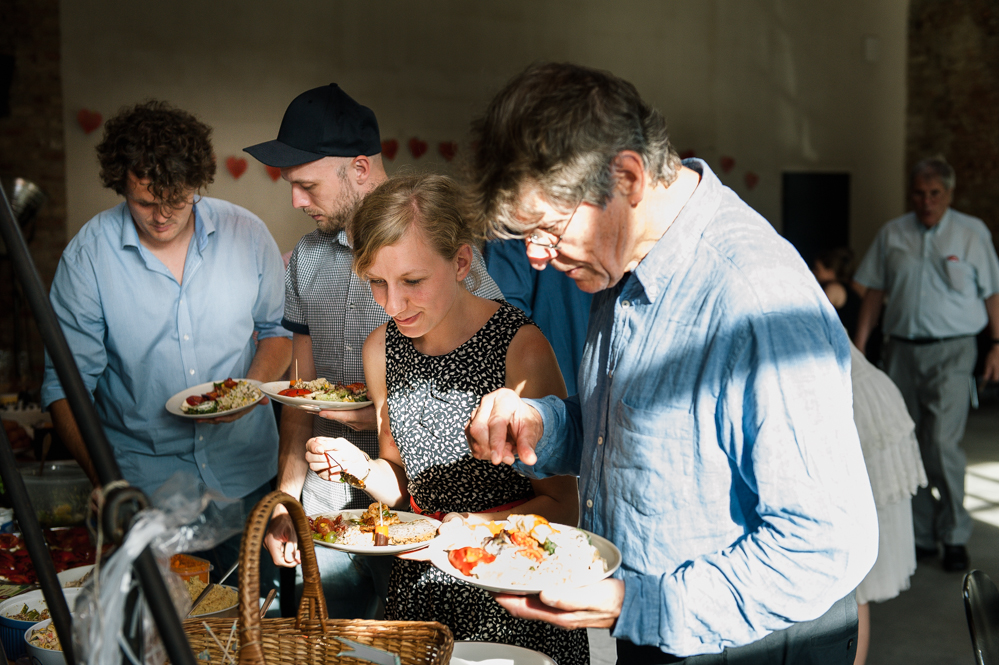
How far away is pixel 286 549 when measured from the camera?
1636mm

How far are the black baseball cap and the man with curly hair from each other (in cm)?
23

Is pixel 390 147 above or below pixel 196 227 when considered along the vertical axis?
above

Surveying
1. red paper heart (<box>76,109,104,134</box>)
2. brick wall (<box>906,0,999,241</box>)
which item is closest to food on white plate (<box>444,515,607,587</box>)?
red paper heart (<box>76,109,104,134</box>)

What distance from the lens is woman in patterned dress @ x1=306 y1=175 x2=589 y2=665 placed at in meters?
1.60

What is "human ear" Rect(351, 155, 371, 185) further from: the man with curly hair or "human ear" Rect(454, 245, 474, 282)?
"human ear" Rect(454, 245, 474, 282)

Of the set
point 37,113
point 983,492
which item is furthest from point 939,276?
point 37,113

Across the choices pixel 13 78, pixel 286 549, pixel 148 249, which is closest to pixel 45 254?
pixel 13 78

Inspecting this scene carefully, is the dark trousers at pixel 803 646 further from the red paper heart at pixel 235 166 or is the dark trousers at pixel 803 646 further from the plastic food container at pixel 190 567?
the red paper heart at pixel 235 166

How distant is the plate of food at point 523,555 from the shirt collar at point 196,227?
4.48ft

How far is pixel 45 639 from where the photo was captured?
134 cm

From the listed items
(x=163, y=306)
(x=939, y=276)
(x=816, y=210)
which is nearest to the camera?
(x=163, y=306)

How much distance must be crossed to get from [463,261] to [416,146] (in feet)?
18.2

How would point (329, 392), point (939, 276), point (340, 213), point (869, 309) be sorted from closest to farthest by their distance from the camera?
1. point (329, 392)
2. point (340, 213)
3. point (939, 276)
4. point (869, 309)

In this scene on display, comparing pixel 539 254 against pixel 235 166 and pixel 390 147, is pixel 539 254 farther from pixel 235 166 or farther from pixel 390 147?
pixel 390 147
